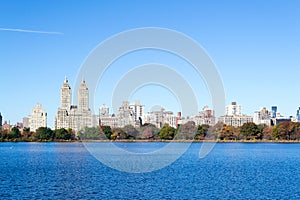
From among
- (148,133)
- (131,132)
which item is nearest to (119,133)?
(131,132)

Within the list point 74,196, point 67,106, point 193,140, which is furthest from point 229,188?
point 67,106

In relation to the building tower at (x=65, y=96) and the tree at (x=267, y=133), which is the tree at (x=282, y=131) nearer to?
the tree at (x=267, y=133)

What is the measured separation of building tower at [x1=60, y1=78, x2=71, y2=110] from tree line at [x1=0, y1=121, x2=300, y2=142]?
74.4ft

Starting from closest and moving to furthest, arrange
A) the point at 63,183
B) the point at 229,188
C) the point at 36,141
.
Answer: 1. the point at 229,188
2. the point at 63,183
3. the point at 36,141

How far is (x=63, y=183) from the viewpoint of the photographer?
121 ft

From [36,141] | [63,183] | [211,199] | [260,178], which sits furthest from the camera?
[36,141]

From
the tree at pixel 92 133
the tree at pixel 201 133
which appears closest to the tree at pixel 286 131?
the tree at pixel 201 133

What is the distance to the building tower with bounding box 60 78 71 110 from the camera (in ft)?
580

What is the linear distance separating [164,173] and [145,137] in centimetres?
11778

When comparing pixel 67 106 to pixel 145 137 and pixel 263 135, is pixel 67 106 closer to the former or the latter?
pixel 145 137

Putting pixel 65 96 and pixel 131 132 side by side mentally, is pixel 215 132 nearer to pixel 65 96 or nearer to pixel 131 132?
pixel 131 132

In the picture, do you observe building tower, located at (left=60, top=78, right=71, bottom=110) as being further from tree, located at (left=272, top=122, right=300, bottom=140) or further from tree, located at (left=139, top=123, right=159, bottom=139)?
tree, located at (left=272, top=122, right=300, bottom=140)

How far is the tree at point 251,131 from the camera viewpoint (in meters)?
142

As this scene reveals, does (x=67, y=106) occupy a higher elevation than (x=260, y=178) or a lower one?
higher
